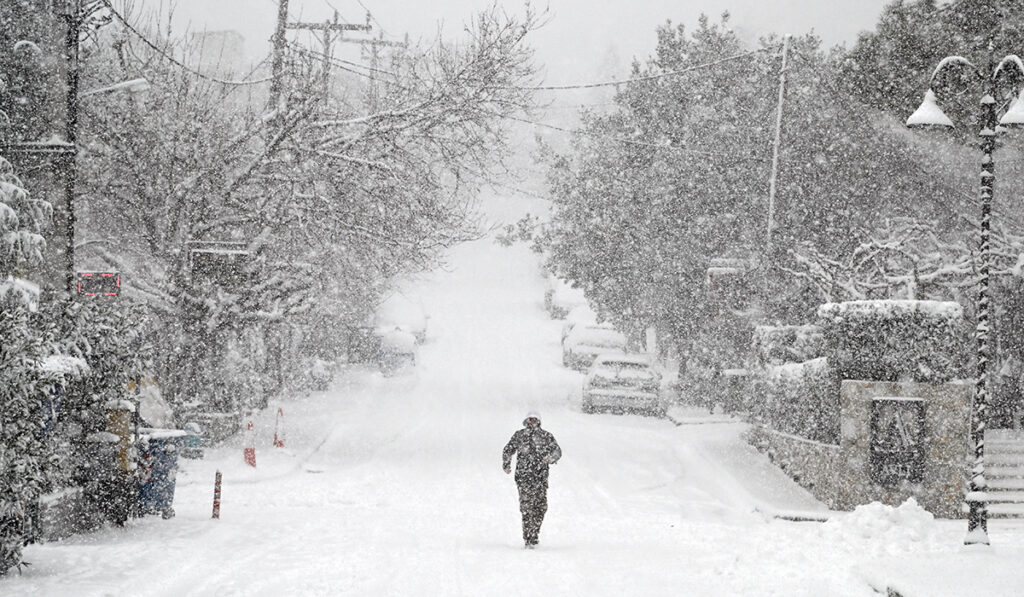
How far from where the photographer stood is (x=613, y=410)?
26.1m

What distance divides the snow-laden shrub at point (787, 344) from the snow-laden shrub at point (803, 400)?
414mm

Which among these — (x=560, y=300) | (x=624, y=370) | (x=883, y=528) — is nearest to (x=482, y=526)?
(x=883, y=528)

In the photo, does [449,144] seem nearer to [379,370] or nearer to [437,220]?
[437,220]

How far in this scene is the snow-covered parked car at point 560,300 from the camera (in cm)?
5439

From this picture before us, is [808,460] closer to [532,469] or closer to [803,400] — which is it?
[803,400]

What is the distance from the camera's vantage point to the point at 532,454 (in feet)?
38.3

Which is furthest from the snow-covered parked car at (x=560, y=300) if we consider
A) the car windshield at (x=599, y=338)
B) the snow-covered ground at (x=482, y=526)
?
the snow-covered ground at (x=482, y=526)

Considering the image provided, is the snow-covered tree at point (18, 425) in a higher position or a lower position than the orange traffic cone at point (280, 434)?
higher

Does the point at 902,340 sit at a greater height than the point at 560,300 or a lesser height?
lesser

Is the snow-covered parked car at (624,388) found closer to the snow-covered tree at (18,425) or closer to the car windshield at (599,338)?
the car windshield at (599,338)

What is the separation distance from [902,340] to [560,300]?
132 feet

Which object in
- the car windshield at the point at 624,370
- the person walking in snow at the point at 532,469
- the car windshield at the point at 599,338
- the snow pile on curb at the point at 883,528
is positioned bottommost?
the snow pile on curb at the point at 883,528

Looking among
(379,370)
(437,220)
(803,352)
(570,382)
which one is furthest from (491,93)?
(379,370)

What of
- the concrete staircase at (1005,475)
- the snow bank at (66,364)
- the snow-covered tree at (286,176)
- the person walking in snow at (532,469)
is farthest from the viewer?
the snow-covered tree at (286,176)
